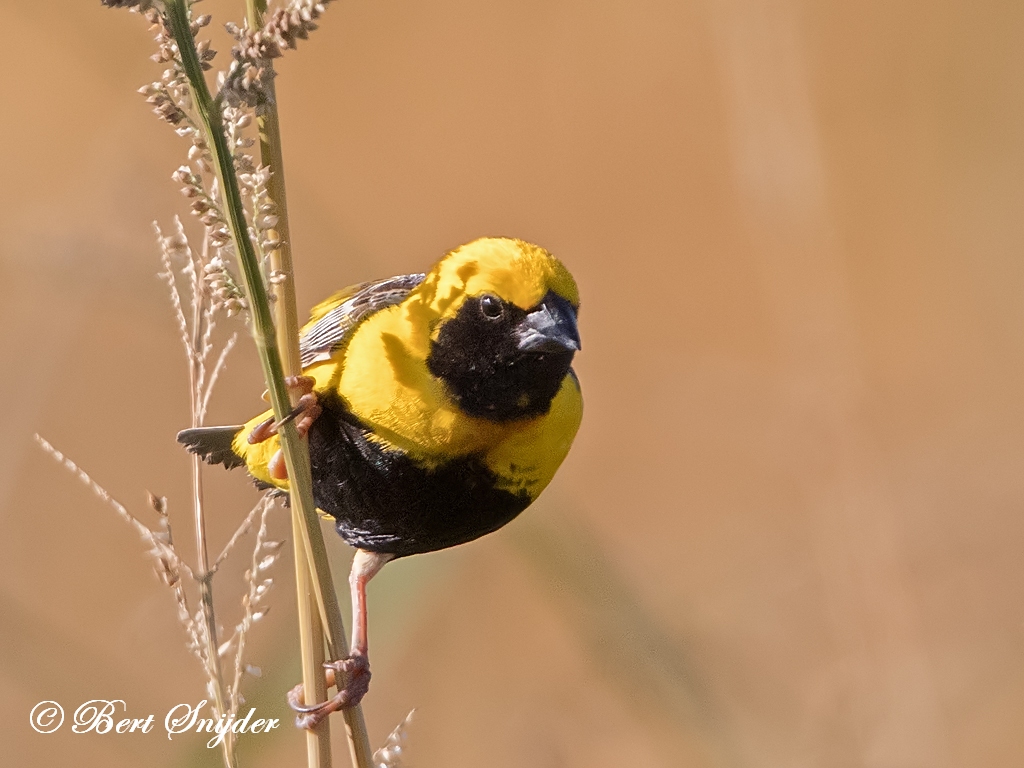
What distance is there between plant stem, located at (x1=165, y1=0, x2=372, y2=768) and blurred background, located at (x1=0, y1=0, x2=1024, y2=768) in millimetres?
334

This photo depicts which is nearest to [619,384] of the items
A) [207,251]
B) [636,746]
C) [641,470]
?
[641,470]

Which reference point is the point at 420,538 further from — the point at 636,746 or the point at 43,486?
the point at 43,486

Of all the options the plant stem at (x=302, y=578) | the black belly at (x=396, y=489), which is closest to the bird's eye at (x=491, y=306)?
the black belly at (x=396, y=489)

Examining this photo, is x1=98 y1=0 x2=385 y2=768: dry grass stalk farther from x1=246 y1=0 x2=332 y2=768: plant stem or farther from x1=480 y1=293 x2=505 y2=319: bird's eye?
x1=480 y1=293 x2=505 y2=319: bird's eye

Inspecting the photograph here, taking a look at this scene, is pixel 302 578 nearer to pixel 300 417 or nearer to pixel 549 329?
pixel 300 417

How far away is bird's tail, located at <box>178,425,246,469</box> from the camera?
6.86 feet

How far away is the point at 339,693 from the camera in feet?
5.15

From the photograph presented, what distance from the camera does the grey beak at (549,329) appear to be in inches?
66.3

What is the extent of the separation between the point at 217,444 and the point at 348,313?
461 millimetres
